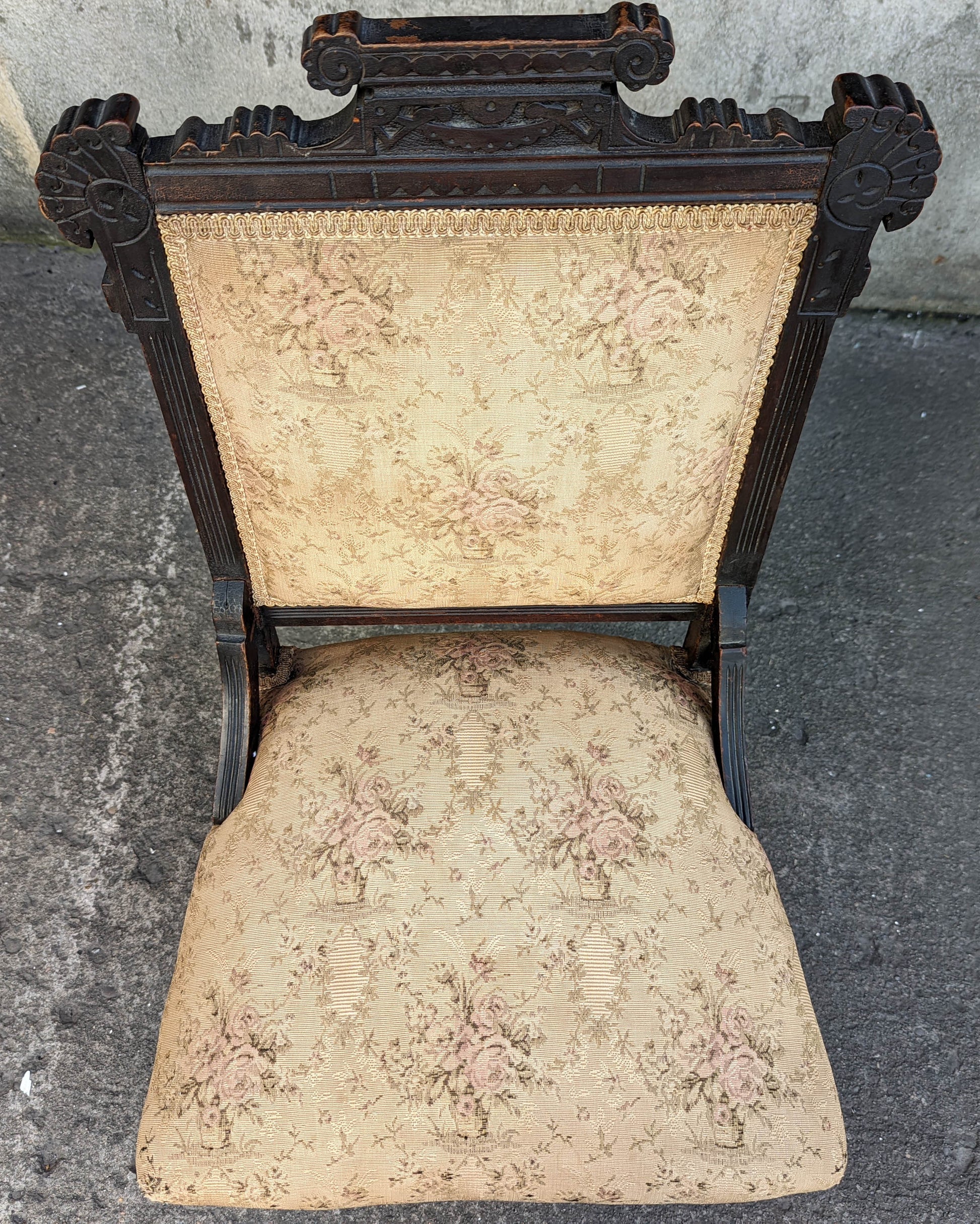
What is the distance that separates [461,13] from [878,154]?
1.15 metres

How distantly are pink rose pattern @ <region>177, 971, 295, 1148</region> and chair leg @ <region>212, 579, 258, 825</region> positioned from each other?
0.24 meters

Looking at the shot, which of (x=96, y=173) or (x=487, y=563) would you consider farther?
(x=487, y=563)

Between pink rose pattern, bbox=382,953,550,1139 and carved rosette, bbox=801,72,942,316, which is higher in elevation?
carved rosette, bbox=801,72,942,316

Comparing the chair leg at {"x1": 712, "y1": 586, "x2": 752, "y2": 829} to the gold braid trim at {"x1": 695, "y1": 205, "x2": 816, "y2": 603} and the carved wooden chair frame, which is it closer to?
the gold braid trim at {"x1": 695, "y1": 205, "x2": 816, "y2": 603}

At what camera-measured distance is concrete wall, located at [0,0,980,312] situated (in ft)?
5.49

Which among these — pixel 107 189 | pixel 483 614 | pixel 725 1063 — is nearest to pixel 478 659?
pixel 483 614

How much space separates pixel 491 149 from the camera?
78 centimetres

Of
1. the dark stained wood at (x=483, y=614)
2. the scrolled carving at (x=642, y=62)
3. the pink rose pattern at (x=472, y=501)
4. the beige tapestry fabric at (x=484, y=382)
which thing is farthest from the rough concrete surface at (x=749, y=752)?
the scrolled carving at (x=642, y=62)

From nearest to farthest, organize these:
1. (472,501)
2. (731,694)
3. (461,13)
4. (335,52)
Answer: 1. (335,52)
2. (472,501)
3. (731,694)
4. (461,13)

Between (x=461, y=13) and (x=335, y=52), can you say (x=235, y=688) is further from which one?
(x=461, y=13)

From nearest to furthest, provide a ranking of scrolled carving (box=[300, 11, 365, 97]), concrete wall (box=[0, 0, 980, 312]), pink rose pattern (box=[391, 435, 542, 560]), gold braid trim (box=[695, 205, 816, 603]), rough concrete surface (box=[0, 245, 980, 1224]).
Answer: scrolled carving (box=[300, 11, 365, 97]) < gold braid trim (box=[695, 205, 816, 603]) < pink rose pattern (box=[391, 435, 542, 560]) < rough concrete surface (box=[0, 245, 980, 1224]) < concrete wall (box=[0, 0, 980, 312])

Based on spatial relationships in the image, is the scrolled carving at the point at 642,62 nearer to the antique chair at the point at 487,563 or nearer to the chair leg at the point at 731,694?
the antique chair at the point at 487,563

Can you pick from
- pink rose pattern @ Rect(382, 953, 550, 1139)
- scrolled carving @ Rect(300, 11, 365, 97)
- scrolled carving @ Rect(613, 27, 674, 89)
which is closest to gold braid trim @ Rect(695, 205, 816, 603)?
scrolled carving @ Rect(613, 27, 674, 89)

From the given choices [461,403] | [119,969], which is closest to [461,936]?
[461,403]
